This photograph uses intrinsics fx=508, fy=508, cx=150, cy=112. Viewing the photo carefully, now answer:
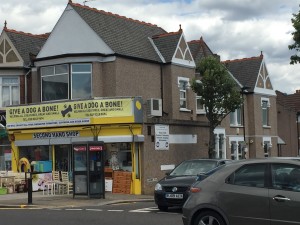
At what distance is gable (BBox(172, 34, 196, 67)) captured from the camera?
91.4 feet

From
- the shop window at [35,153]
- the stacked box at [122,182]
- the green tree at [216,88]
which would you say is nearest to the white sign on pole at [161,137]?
the stacked box at [122,182]

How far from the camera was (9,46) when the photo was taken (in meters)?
27.9

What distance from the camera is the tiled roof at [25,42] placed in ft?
91.8

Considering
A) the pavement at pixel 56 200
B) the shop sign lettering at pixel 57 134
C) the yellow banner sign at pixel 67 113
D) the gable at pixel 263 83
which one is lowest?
the pavement at pixel 56 200

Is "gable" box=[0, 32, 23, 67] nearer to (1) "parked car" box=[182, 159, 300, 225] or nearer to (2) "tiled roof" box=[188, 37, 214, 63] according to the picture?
(2) "tiled roof" box=[188, 37, 214, 63]

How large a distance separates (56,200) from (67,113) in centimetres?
592

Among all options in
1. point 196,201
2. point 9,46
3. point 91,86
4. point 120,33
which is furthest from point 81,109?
point 196,201

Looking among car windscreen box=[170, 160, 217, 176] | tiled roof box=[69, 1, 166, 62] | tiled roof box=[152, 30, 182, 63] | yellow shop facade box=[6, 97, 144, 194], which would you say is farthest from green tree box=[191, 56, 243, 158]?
car windscreen box=[170, 160, 217, 176]

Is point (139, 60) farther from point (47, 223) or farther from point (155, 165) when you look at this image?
point (47, 223)

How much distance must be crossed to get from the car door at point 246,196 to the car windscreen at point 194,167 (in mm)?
7029

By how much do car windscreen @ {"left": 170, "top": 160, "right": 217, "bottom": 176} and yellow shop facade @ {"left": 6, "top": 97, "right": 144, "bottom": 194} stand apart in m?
6.52

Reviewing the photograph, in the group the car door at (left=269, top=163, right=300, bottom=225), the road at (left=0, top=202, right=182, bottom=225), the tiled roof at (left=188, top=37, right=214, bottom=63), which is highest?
the tiled roof at (left=188, top=37, right=214, bottom=63)

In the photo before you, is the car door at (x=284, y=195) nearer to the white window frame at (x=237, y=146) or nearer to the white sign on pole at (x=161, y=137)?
the white sign on pole at (x=161, y=137)

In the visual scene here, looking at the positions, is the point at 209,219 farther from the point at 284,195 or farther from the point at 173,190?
the point at 173,190
